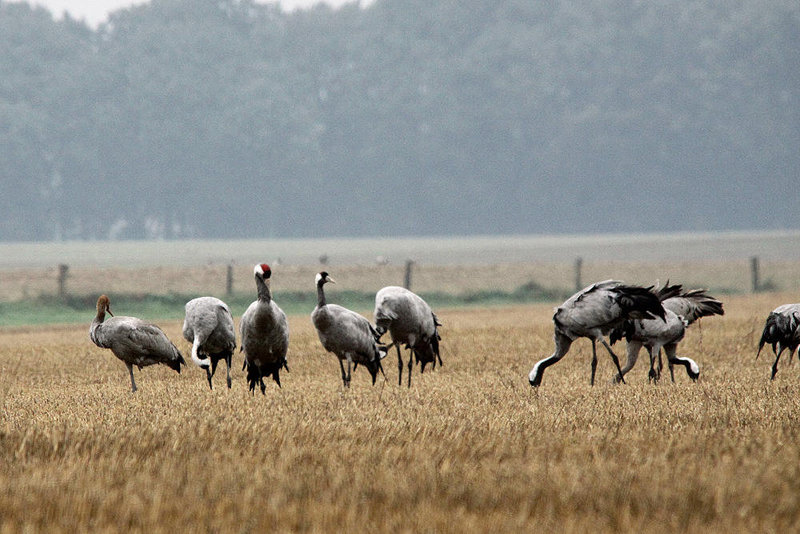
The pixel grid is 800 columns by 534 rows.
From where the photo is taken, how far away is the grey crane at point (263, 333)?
11.6 meters

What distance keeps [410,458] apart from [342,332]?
5.41 meters

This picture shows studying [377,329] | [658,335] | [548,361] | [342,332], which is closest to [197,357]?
[342,332]

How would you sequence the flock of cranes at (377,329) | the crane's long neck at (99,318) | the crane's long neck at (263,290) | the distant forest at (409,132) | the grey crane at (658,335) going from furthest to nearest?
the distant forest at (409,132), the crane's long neck at (99,318), the grey crane at (658,335), the flock of cranes at (377,329), the crane's long neck at (263,290)

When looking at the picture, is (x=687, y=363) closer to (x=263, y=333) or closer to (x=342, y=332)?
(x=342, y=332)

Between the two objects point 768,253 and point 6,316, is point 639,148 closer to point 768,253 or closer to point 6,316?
point 768,253

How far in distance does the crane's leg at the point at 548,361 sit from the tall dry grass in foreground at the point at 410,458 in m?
0.26

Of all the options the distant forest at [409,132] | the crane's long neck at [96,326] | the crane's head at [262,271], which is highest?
the distant forest at [409,132]

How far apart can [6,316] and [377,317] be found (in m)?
19.9

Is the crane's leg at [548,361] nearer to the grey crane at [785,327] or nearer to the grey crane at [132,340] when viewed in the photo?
the grey crane at [785,327]

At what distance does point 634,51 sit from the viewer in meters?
121

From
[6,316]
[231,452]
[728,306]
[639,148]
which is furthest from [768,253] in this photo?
[231,452]

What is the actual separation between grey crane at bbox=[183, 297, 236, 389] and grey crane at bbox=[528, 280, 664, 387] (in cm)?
366

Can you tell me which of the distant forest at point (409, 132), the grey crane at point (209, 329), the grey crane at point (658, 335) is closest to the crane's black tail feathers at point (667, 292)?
the grey crane at point (658, 335)

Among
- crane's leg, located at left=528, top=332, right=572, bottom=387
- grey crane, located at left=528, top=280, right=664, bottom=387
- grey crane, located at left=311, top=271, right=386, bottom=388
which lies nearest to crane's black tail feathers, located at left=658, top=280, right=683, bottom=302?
grey crane, located at left=528, top=280, right=664, bottom=387
